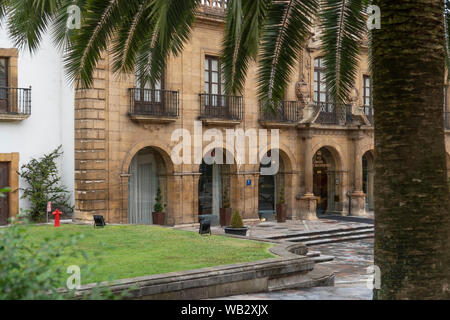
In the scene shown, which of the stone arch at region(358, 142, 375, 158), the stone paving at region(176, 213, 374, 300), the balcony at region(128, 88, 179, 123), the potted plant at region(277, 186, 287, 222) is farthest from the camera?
the stone arch at region(358, 142, 375, 158)

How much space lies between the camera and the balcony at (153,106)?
22047mm

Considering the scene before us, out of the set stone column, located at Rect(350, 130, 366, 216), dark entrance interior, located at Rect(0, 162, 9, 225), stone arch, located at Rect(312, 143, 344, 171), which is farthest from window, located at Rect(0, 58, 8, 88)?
stone column, located at Rect(350, 130, 366, 216)

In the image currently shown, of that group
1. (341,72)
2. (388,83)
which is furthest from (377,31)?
(341,72)

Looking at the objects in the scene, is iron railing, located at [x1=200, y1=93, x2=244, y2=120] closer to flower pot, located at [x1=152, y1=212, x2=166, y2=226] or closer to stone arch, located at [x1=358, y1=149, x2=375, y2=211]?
flower pot, located at [x1=152, y1=212, x2=166, y2=226]

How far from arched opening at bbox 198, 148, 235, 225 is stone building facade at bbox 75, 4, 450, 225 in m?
0.04

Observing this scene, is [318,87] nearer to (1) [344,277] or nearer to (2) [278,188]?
(2) [278,188]

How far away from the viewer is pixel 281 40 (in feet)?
27.8

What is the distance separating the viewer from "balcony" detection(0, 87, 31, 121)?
1967 centimetres

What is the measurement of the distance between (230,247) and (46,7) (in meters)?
6.68

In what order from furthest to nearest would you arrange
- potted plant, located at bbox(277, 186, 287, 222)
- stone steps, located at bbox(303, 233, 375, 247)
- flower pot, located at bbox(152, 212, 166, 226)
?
potted plant, located at bbox(277, 186, 287, 222)
flower pot, located at bbox(152, 212, 166, 226)
stone steps, located at bbox(303, 233, 375, 247)

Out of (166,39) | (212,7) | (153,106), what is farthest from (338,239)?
(166,39)

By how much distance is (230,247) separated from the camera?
13117 millimetres

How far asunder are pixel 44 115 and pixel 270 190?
11501mm

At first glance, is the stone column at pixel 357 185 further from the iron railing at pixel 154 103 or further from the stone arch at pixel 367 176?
the iron railing at pixel 154 103
